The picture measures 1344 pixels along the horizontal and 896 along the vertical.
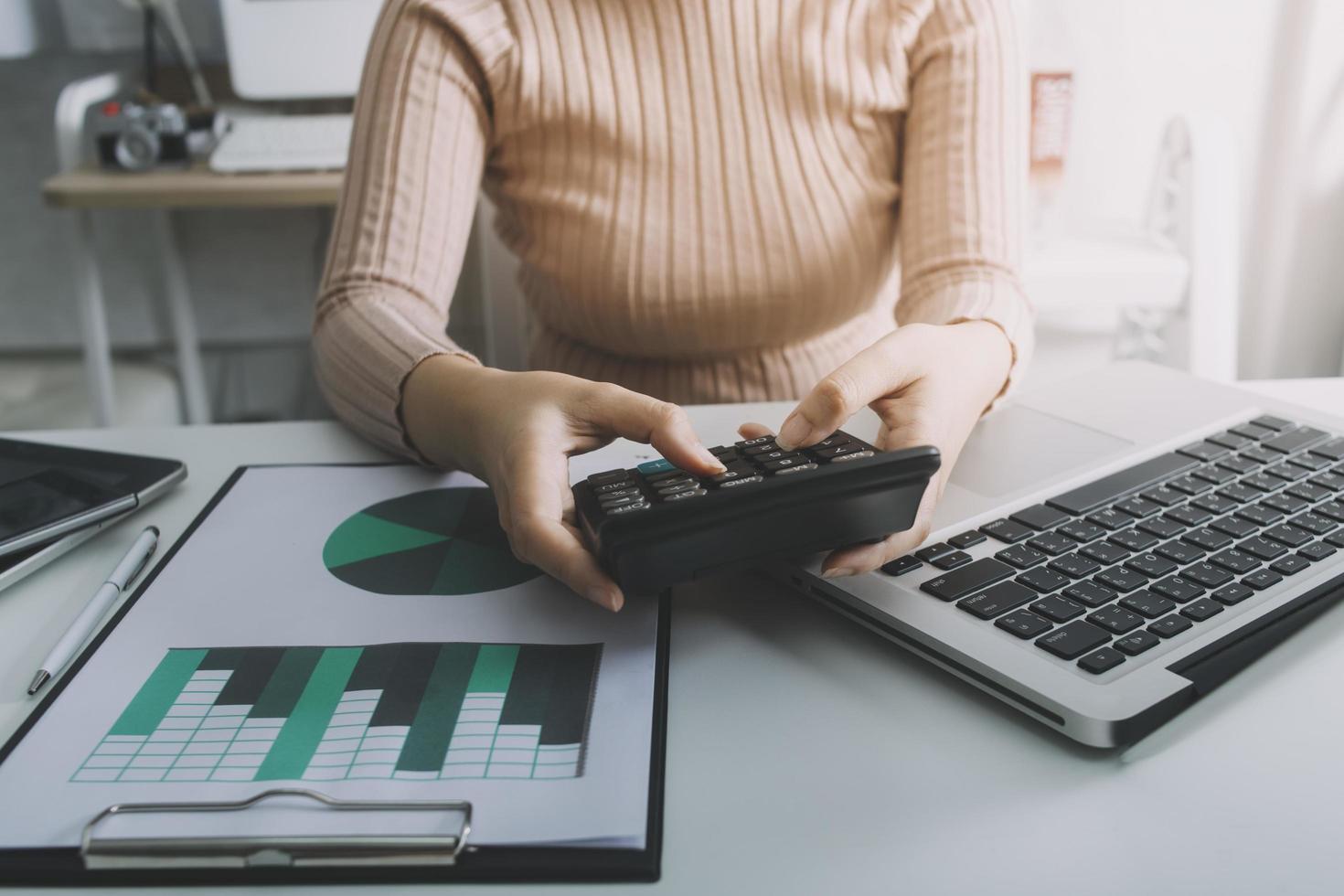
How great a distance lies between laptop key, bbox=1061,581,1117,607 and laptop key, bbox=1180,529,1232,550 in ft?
0.19

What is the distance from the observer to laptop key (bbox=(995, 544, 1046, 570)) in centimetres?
38

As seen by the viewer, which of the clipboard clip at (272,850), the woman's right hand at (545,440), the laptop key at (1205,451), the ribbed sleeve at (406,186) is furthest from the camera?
the ribbed sleeve at (406,186)

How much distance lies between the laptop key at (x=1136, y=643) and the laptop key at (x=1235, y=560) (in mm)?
63

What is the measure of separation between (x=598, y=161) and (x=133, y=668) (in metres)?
0.47

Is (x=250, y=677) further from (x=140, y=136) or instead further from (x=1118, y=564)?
(x=140, y=136)

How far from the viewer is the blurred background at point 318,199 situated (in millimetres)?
1380

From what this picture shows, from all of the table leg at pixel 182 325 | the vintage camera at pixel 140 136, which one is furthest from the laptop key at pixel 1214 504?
the table leg at pixel 182 325

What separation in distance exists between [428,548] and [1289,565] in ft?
1.11

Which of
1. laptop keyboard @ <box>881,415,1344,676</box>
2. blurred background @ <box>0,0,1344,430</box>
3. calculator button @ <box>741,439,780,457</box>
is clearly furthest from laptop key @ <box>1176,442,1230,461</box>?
blurred background @ <box>0,0,1344,430</box>

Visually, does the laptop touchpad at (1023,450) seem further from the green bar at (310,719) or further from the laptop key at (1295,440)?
the green bar at (310,719)

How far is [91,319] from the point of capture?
1.45 metres

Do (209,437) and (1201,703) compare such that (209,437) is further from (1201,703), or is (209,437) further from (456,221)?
(1201,703)

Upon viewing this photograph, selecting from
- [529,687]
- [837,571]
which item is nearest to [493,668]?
[529,687]

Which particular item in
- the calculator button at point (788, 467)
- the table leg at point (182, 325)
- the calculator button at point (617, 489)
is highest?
the calculator button at point (788, 467)
